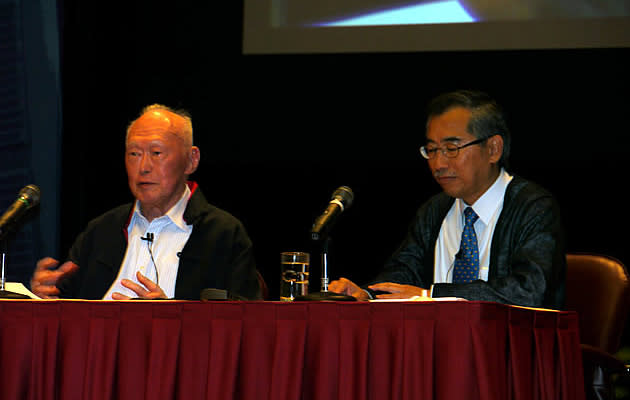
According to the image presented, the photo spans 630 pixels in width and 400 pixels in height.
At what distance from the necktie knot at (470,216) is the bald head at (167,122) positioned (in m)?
1.07

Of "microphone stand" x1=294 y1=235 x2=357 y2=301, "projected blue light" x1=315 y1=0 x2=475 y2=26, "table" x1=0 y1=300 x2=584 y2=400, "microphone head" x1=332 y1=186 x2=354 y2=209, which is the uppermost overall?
"projected blue light" x1=315 y1=0 x2=475 y2=26

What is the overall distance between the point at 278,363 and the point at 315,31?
8.96 feet

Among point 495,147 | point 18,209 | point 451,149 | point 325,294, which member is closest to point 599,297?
point 495,147

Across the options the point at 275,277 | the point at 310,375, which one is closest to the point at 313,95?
the point at 275,277

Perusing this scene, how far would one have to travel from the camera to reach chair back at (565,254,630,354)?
2738 millimetres

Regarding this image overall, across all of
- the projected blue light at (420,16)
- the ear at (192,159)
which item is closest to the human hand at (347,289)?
the ear at (192,159)

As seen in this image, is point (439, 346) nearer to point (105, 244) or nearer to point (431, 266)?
point (431, 266)

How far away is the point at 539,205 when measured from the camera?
255cm

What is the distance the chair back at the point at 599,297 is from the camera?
8.98ft

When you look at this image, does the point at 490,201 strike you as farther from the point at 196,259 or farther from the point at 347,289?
the point at 196,259

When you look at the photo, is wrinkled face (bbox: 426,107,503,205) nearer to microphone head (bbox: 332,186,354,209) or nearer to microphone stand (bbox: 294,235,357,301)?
microphone head (bbox: 332,186,354,209)

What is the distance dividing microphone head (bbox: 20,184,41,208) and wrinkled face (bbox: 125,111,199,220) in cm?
79

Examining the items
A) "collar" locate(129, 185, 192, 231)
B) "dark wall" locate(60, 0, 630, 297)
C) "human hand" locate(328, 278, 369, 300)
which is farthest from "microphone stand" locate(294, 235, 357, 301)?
"dark wall" locate(60, 0, 630, 297)

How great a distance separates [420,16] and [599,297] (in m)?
1.82
